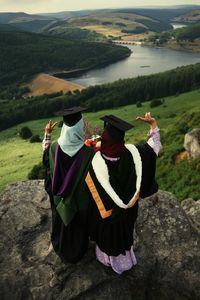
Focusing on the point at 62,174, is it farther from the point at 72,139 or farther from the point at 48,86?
the point at 48,86

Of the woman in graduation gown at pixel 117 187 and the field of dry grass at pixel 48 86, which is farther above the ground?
the woman in graduation gown at pixel 117 187

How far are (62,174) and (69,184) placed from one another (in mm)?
227

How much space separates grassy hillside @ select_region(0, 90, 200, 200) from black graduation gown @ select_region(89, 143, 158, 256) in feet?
37.7

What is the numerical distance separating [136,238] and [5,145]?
67.6 metres

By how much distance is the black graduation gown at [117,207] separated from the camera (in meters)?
6.77

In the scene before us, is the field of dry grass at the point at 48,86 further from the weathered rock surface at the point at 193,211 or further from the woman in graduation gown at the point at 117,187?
the woman in graduation gown at the point at 117,187

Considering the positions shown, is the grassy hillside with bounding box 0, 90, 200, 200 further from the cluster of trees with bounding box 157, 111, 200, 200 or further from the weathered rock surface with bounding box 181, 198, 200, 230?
the weathered rock surface with bounding box 181, 198, 200, 230

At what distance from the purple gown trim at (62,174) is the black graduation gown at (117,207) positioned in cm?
31

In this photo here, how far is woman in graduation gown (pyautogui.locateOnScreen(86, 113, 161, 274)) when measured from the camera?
259 inches

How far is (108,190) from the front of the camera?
6.69 metres

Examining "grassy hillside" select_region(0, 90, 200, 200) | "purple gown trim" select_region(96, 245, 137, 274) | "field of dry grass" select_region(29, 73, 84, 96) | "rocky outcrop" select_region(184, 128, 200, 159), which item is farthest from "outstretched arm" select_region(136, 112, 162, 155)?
"field of dry grass" select_region(29, 73, 84, 96)

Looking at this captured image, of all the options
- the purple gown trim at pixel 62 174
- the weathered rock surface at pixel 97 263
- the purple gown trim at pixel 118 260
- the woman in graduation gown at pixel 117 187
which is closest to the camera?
the woman in graduation gown at pixel 117 187

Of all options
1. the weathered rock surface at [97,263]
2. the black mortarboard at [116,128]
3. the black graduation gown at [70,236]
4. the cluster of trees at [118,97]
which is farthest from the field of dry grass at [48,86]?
the black mortarboard at [116,128]

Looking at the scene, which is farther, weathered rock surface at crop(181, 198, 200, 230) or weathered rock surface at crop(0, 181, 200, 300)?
weathered rock surface at crop(181, 198, 200, 230)
